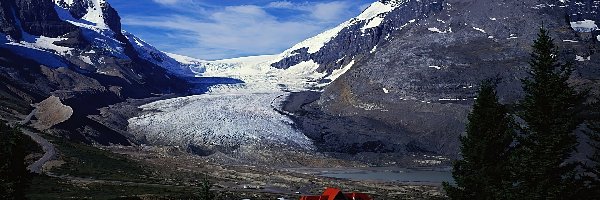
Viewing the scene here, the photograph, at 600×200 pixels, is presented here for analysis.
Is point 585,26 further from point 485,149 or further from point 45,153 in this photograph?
point 485,149

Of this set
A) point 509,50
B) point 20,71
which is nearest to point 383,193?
point 509,50

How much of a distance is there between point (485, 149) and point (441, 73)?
11961 centimetres

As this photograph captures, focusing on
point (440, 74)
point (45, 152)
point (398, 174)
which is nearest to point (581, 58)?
point (440, 74)

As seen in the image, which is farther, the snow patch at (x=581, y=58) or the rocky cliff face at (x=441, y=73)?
the snow patch at (x=581, y=58)

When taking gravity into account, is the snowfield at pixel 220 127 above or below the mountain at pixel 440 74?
below

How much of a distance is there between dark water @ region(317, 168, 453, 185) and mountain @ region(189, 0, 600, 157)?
9272 mm

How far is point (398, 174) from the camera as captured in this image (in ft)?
352

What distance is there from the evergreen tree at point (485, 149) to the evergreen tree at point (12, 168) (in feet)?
72.0

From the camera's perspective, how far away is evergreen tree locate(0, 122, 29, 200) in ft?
92.9

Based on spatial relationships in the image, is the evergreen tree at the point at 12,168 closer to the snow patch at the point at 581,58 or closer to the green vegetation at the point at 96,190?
the green vegetation at the point at 96,190

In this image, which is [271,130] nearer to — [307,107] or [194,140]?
[194,140]

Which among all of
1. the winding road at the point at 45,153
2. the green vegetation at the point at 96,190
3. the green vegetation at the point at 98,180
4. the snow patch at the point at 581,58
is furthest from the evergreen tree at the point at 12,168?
the snow patch at the point at 581,58

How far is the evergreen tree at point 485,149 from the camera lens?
28.3m

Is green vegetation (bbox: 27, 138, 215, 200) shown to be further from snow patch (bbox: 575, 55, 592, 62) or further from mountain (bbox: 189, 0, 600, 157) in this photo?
snow patch (bbox: 575, 55, 592, 62)
